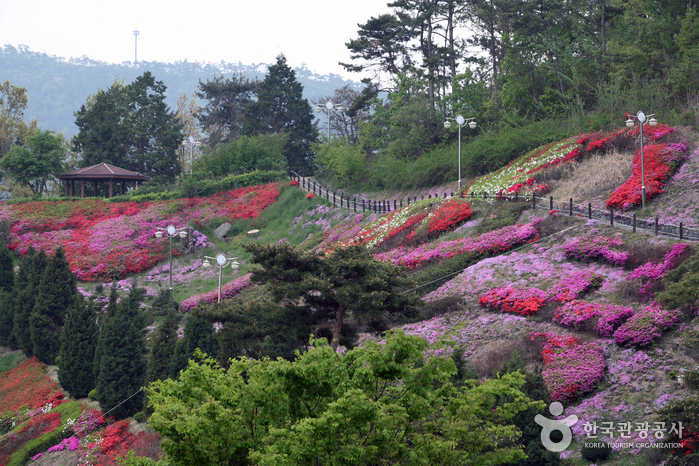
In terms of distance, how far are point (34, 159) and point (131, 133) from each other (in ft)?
31.4

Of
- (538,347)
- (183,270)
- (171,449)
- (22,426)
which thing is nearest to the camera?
(171,449)

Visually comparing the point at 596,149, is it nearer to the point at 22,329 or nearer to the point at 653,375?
the point at 653,375

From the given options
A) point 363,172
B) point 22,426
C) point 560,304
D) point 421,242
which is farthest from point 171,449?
point 363,172

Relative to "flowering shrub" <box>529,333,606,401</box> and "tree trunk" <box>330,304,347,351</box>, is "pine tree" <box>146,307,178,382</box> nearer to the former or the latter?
"tree trunk" <box>330,304,347,351</box>

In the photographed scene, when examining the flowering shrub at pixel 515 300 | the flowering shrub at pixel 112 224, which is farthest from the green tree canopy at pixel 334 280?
the flowering shrub at pixel 112 224

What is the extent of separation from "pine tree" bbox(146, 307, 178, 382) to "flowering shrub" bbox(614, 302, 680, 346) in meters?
15.5

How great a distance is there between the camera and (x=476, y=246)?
22062mm

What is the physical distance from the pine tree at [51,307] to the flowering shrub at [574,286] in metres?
23.9

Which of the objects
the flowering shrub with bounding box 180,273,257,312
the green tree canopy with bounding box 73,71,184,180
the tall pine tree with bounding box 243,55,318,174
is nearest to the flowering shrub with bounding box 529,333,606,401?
the flowering shrub with bounding box 180,273,257,312

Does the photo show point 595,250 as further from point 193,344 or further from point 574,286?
point 193,344

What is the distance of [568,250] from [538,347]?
5568 millimetres

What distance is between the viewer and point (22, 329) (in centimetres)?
2917

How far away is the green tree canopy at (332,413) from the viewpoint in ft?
24.3

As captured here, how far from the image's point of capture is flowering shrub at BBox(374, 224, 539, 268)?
21.5 metres
